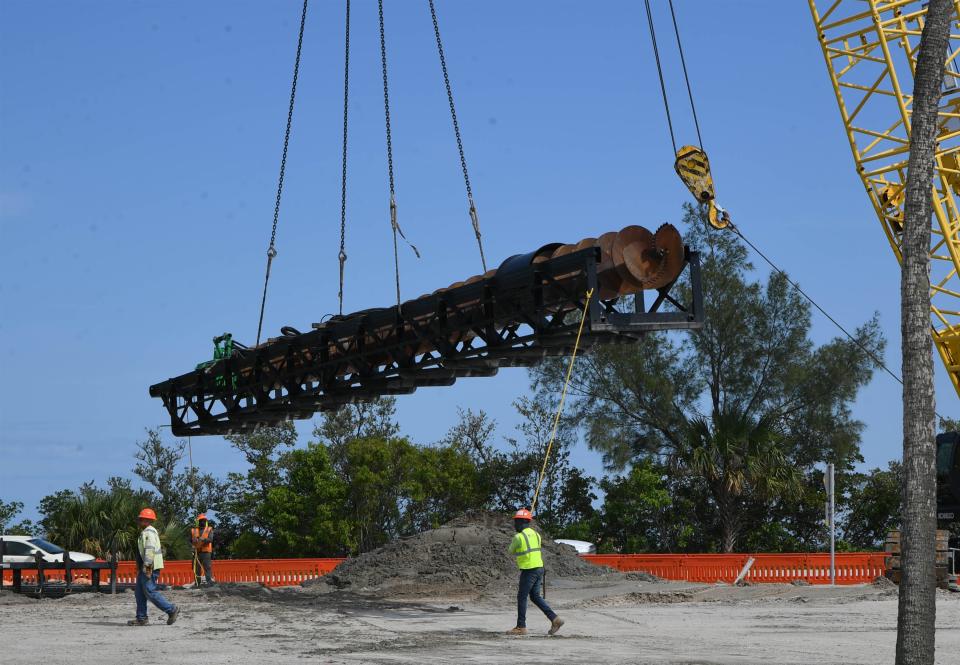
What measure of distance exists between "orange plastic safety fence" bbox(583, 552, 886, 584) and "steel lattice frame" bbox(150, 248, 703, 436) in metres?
12.3

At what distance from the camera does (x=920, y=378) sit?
1062 cm

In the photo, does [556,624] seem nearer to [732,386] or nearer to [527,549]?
[527,549]

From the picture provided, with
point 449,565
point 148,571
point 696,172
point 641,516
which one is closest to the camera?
point 148,571

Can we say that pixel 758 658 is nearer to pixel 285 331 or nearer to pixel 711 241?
pixel 285 331

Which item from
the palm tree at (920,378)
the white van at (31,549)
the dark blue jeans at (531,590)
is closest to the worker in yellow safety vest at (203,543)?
the white van at (31,549)

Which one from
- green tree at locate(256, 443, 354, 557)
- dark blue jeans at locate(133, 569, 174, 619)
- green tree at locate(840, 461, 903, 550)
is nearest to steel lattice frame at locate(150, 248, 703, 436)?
dark blue jeans at locate(133, 569, 174, 619)

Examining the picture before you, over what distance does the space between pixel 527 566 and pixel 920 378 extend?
671 cm

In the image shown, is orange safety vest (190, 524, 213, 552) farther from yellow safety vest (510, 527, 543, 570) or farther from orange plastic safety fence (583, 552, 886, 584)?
yellow safety vest (510, 527, 543, 570)

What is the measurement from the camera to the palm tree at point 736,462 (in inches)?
1730

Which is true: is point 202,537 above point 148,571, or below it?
below

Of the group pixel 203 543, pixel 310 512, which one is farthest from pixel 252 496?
pixel 203 543

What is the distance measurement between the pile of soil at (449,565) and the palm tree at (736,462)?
1497cm

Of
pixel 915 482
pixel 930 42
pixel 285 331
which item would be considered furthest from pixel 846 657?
pixel 285 331

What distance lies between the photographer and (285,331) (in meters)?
→ 22.0
